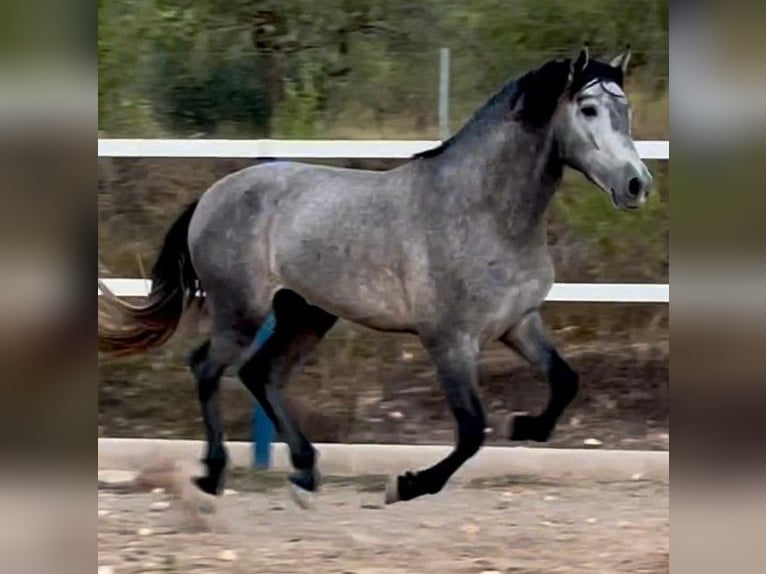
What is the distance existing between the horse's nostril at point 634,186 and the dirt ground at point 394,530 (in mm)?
751

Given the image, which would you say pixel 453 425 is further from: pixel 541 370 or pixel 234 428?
pixel 234 428

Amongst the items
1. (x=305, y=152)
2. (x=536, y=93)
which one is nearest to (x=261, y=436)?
(x=305, y=152)

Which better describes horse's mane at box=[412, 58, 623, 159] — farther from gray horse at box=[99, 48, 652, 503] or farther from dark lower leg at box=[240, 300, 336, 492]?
dark lower leg at box=[240, 300, 336, 492]

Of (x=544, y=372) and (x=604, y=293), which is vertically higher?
(x=604, y=293)

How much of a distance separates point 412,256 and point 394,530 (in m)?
0.72

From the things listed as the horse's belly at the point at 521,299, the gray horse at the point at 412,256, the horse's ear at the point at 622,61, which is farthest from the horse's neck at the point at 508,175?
the horse's ear at the point at 622,61

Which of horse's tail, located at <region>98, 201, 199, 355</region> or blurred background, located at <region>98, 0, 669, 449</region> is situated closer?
blurred background, located at <region>98, 0, 669, 449</region>

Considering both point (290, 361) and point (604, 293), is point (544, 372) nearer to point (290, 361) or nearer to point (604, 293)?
point (604, 293)

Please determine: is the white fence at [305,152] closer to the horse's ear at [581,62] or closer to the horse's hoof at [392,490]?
the horse's ear at [581,62]

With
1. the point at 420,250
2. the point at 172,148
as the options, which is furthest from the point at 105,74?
the point at 420,250

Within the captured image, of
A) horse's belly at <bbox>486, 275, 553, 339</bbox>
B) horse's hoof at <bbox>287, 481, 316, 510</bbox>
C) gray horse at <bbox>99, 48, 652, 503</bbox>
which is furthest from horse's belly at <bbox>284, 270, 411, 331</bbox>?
horse's hoof at <bbox>287, 481, 316, 510</bbox>

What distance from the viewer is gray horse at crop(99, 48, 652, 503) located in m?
3.86

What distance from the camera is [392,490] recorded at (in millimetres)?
3955

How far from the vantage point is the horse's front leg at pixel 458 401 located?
3.91 meters
